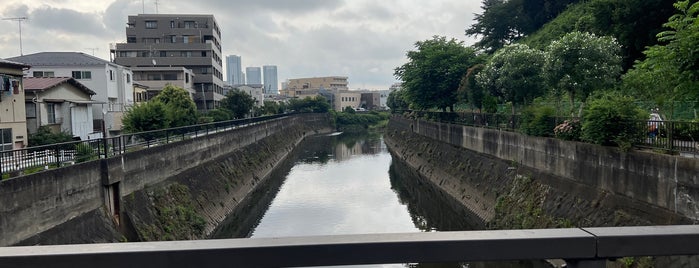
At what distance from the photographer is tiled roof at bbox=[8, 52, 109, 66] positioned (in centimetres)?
4028

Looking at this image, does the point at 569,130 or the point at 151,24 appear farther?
the point at 151,24

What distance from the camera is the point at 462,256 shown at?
95.5 inches

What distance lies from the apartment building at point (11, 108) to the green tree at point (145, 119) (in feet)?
16.7

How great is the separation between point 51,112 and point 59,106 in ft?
2.81

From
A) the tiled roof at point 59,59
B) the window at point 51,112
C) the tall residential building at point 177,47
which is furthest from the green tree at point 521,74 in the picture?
the tall residential building at point 177,47

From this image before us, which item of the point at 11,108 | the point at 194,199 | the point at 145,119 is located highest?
the point at 11,108

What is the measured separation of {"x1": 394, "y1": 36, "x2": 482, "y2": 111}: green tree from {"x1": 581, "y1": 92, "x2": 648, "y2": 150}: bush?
24.2 m

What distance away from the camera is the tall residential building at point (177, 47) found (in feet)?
224

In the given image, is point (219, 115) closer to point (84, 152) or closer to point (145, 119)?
point (145, 119)

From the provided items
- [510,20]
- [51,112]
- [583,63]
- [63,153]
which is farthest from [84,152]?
[510,20]

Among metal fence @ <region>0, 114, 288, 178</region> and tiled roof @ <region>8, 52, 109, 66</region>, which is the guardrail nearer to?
metal fence @ <region>0, 114, 288, 178</region>

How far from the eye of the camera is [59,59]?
41.1 m

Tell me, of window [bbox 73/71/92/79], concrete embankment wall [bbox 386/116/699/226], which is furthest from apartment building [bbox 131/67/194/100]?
concrete embankment wall [bbox 386/116/699/226]

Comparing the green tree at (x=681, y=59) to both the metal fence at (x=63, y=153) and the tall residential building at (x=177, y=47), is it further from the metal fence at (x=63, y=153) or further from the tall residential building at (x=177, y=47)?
the tall residential building at (x=177, y=47)
